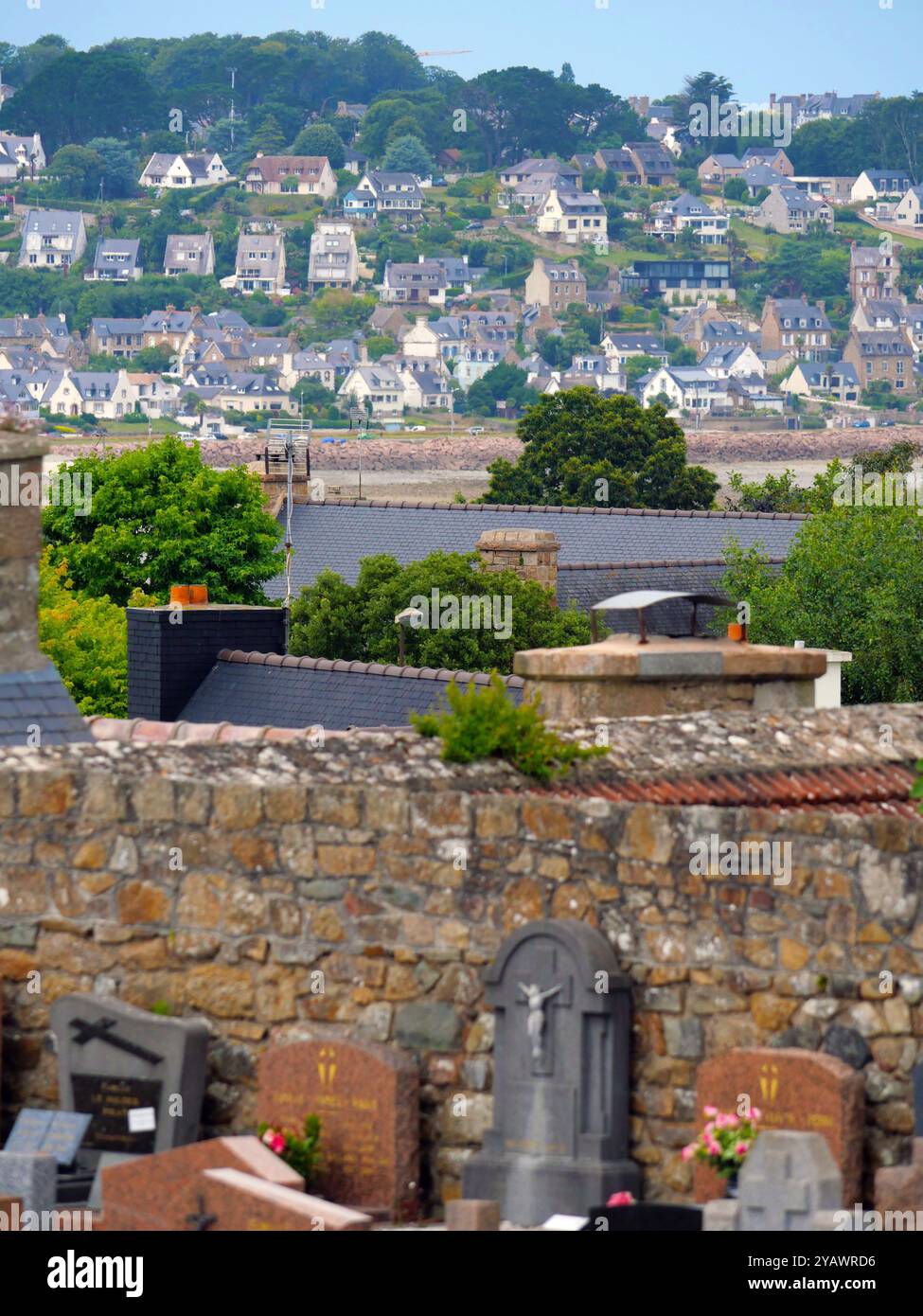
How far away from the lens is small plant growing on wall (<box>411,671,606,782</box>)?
1273 centimetres

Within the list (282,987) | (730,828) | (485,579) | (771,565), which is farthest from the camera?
(771,565)

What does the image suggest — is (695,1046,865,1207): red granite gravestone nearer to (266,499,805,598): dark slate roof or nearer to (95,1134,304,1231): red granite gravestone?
(95,1134,304,1231): red granite gravestone

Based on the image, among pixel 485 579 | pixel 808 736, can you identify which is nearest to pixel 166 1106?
pixel 808 736

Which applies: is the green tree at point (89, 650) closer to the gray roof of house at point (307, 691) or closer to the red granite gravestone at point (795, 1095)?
the gray roof of house at point (307, 691)

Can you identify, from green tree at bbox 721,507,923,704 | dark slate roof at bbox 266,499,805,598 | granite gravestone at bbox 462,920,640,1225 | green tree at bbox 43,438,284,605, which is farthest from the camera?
dark slate roof at bbox 266,499,805,598

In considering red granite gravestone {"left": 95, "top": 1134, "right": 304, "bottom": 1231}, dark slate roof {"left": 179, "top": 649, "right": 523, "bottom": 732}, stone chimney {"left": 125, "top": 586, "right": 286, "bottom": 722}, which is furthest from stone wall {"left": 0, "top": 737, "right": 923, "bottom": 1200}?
stone chimney {"left": 125, "top": 586, "right": 286, "bottom": 722}

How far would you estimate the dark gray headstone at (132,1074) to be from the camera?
12.1m

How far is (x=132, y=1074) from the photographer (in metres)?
12.1

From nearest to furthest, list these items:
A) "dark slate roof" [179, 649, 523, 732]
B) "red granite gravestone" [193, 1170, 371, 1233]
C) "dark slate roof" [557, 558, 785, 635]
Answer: "red granite gravestone" [193, 1170, 371, 1233]
"dark slate roof" [179, 649, 523, 732]
"dark slate roof" [557, 558, 785, 635]

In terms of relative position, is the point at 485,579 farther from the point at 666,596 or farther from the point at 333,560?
the point at 666,596

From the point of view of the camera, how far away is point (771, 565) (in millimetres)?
56125

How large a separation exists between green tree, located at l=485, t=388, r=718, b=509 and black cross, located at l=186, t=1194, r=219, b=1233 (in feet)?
267

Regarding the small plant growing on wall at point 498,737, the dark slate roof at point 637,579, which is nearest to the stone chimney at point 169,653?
the small plant growing on wall at point 498,737

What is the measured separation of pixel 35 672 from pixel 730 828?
13.5 ft
